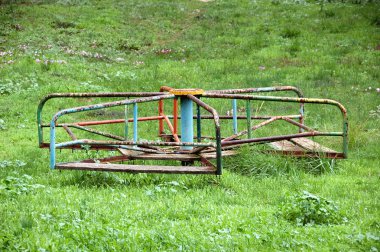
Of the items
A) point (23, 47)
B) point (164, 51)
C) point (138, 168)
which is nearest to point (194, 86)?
point (164, 51)

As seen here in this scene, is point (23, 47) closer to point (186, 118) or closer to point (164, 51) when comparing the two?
point (164, 51)

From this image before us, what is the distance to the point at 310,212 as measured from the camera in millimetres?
6711

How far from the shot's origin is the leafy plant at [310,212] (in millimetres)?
6695

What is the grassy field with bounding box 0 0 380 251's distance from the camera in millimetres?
6070

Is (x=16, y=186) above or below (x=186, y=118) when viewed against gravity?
below

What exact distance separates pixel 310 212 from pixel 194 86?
1085 centimetres

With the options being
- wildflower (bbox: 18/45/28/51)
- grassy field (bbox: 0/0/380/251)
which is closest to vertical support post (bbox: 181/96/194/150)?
grassy field (bbox: 0/0/380/251)

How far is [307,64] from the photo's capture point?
1953 centimetres

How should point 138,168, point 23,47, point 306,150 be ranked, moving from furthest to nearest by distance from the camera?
point 23,47 → point 306,150 → point 138,168

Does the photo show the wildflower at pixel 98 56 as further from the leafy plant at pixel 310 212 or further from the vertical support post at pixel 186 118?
the leafy plant at pixel 310 212

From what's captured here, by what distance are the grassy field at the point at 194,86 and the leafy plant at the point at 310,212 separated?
19 millimetres

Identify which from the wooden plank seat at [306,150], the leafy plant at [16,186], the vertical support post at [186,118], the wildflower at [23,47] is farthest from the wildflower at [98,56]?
the leafy plant at [16,186]

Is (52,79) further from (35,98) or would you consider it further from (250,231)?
(250,231)

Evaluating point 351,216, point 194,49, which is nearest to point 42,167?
point 351,216
